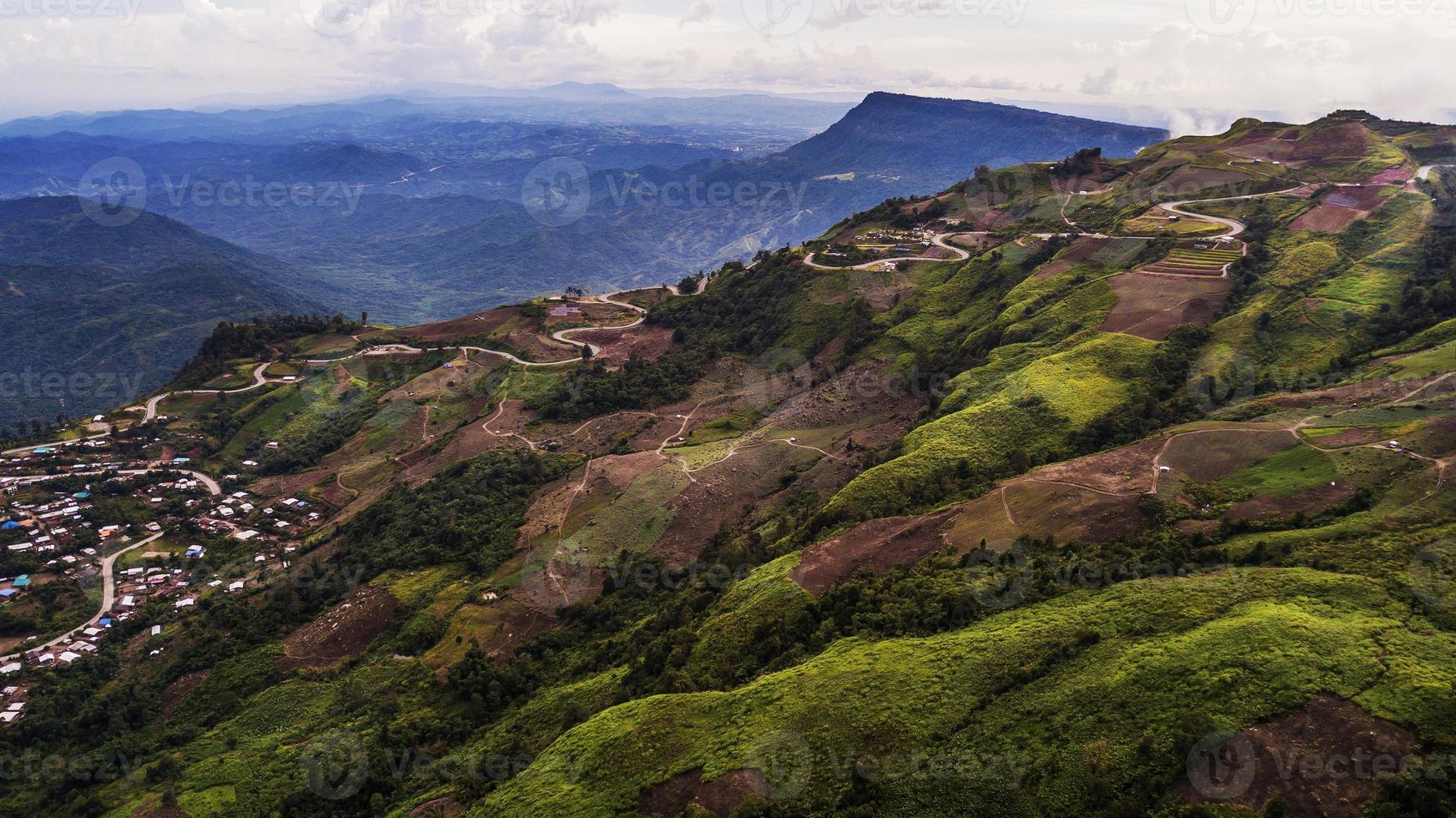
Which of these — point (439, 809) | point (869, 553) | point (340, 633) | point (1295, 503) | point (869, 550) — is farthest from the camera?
point (340, 633)

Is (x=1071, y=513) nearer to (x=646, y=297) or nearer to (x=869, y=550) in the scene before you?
Answer: (x=869, y=550)

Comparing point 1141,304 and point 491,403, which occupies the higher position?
point 1141,304

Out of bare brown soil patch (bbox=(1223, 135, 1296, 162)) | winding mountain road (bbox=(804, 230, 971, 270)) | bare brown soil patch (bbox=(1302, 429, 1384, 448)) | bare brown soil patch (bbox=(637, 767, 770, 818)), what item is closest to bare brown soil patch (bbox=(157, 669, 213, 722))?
bare brown soil patch (bbox=(637, 767, 770, 818))

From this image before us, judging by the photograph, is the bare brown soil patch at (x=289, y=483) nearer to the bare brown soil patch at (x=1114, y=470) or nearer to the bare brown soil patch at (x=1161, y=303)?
the bare brown soil patch at (x=1114, y=470)

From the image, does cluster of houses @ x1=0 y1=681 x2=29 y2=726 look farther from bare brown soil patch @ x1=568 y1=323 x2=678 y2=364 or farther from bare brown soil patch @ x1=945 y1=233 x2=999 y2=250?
bare brown soil patch @ x1=945 y1=233 x2=999 y2=250

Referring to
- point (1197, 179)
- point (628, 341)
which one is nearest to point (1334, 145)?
point (1197, 179)

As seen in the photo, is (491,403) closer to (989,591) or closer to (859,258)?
(859,258)

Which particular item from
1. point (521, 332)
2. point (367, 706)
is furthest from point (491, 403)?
point (367, 706)
